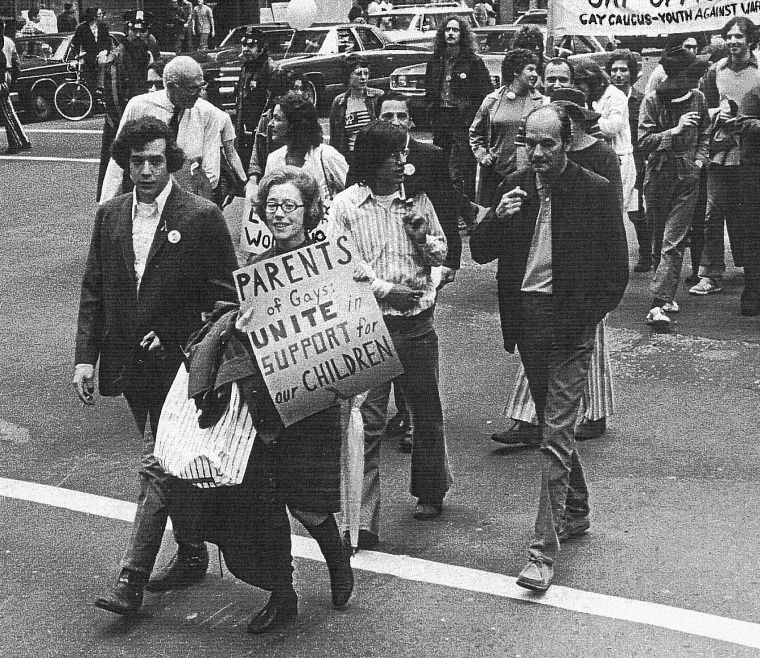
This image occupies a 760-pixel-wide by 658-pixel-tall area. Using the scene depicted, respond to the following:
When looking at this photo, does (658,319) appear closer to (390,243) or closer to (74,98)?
(390,243)

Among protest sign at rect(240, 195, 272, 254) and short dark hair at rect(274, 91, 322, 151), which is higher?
short dark hair at rect(274, 91, 322, 151)

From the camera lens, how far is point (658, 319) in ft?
33.4

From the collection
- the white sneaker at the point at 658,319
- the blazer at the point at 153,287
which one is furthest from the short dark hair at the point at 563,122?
the white sneaker at the point at 658,319

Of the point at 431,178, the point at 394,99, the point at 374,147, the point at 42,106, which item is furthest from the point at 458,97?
the point at 42,106

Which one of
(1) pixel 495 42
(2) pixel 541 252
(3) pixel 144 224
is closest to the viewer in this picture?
(3) pixel 144 224

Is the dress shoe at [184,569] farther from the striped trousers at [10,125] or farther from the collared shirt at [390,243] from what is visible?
the striped trousers at [10,125]

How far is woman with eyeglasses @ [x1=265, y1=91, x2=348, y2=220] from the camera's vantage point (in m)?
8.74

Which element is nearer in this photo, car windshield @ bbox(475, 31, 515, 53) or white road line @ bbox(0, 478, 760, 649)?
white road line @ bbox(0, 478, 760, 649)

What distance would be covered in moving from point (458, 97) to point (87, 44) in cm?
1336

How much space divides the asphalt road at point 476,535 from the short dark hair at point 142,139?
6.12 ft

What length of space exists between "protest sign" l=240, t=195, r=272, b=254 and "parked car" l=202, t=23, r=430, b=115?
14007mm

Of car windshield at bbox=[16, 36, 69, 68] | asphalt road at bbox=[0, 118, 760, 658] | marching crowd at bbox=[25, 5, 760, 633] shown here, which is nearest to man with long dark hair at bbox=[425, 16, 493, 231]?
asphalt road at bbox=[0, 118, 760, 658]

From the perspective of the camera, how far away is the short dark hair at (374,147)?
6.54 m

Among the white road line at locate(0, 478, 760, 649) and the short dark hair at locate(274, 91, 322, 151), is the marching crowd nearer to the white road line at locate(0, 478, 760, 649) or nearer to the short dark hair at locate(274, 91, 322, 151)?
the short dark hair at locate(274, 91, 322, 151)
